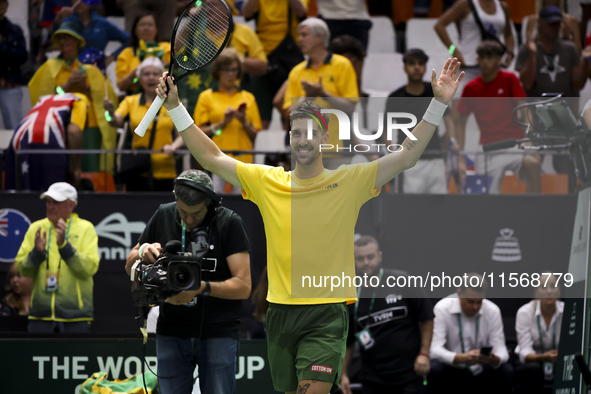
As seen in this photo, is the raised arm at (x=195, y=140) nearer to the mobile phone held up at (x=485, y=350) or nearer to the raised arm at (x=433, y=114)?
the raised arm at (x=433, y=114)

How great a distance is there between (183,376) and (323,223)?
53.6 inches

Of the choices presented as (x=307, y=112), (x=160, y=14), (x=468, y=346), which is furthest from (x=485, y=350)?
(x=160, y=14)

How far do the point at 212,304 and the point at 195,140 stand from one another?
1051 millimetres

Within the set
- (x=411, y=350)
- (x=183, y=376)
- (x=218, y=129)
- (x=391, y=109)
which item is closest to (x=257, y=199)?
(x=183, y=376)

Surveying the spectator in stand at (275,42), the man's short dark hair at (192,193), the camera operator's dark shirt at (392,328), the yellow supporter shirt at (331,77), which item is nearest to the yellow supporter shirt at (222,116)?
the yellow supporter shirt at (331,77)

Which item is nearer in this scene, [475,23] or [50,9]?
[475,23]

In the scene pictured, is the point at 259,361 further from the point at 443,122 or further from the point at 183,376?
the point at 443,122

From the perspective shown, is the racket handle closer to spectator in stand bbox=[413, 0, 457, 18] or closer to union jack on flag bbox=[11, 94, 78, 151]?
union jack on flag bbox=[11, 94, 78, 151]

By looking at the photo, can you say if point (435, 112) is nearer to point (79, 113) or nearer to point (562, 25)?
point (79, 113)

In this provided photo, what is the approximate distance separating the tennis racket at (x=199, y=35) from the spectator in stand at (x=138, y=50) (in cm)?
398

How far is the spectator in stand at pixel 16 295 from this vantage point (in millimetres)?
7773

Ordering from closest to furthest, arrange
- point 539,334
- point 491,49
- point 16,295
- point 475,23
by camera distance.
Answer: point 539,334
point 16,295
point 491,49
point 475,23

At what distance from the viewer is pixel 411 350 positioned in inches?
269

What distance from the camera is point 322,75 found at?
8.30m
